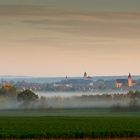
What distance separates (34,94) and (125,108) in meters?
25.0

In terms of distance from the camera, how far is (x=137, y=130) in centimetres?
5294

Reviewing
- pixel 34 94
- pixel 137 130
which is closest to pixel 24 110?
pixel 34 94

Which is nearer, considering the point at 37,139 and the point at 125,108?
the point at 37,139

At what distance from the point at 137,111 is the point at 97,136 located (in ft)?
203

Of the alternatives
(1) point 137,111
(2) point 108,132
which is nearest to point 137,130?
(2) point 108,132

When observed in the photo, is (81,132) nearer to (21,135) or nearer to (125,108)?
(21,135)

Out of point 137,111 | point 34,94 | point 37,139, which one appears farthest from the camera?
point 34,94

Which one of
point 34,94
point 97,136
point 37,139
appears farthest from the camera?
point 34,94

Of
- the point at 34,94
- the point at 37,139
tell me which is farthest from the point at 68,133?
the point at 34,94

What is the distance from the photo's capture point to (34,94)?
13338 centimetres

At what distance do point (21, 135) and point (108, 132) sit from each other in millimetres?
6528

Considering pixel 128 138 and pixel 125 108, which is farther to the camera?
pixel 125 108

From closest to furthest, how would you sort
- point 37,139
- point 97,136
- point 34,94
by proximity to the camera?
point 37,139, point 97,136, point 34,94

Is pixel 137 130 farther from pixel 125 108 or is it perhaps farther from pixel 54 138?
pixel 125 108
